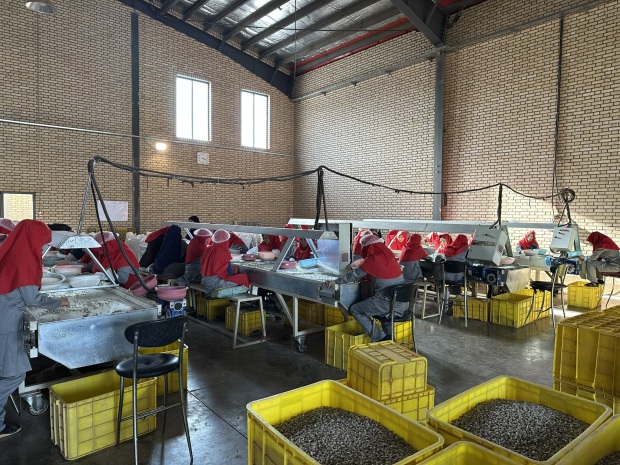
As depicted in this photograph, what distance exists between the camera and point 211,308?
6855 mm

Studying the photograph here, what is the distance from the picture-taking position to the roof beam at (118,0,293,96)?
12.0m

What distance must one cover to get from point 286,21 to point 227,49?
8.10ft

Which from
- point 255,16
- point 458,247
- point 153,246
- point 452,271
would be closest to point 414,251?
point 452,271

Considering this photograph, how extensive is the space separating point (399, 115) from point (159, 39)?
22.7ft

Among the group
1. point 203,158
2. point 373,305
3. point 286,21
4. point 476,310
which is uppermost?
point 286,21

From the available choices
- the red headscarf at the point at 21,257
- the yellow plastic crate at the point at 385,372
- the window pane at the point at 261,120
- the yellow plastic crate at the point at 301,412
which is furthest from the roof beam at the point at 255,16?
the yellow plastic crate at the point at 301,412

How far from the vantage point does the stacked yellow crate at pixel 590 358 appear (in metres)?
2.65

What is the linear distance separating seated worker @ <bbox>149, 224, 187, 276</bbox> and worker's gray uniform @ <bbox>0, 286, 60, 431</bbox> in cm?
376

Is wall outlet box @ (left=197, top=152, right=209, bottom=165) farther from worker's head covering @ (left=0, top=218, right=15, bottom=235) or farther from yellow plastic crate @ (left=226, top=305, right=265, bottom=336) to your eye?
yellow plastic crate @ (left=226, top=305, right=265, bottom=336)

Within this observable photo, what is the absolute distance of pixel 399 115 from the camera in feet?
38.4

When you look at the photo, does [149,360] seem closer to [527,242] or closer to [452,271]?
[452,271]

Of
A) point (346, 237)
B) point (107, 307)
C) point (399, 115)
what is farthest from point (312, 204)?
point (107, 307)

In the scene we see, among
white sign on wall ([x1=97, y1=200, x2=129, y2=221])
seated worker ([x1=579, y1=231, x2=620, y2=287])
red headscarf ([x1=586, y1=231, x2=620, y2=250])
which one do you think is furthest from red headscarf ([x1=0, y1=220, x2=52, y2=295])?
white sign on wall ([x1=97, y1=200, x2=129, y2=221])

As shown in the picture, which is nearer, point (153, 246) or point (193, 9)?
point (153, 246)
